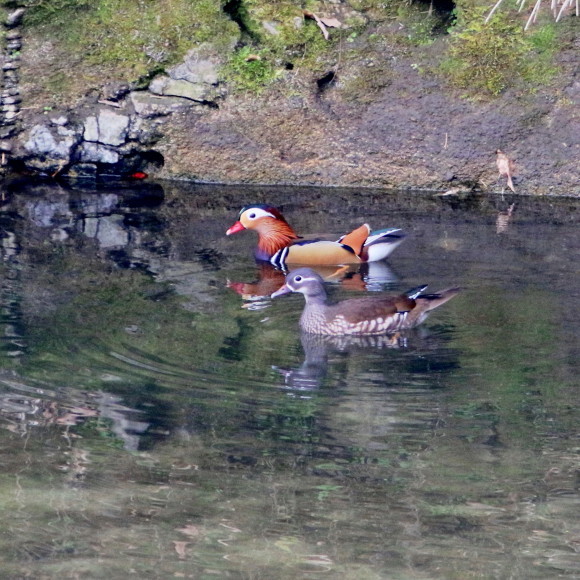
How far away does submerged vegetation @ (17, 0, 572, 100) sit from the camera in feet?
34.3

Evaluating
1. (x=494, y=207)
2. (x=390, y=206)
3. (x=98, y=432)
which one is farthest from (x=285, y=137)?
(x=98, y=432)

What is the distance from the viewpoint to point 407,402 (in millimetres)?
5395

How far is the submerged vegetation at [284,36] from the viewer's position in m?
10.5

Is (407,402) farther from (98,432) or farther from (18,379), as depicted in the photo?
(18,379)

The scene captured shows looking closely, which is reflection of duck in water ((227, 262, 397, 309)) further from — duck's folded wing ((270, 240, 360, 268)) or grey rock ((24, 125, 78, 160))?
grey rock ((24, 125, 78, 160))

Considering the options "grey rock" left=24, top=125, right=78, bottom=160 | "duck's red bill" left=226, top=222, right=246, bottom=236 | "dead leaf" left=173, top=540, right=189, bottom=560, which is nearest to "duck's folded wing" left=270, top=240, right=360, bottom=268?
"duck's red bill" left=226, top=222, right=246, bottom=236

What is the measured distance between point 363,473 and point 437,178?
6300mm

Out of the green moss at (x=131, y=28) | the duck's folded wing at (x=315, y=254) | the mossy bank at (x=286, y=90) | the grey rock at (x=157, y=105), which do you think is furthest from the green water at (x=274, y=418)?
the green moss at (x=131, y=28)

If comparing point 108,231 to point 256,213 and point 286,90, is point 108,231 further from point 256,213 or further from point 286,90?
point 286,90

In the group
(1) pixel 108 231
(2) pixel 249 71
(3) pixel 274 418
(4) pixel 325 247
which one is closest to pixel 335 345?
(3) pixel 274 418

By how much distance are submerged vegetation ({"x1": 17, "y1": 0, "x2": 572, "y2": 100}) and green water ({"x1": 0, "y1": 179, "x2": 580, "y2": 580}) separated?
2.42 meters

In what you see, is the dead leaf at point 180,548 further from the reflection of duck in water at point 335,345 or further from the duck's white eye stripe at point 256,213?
the duck's white eye stripe at point 256,213

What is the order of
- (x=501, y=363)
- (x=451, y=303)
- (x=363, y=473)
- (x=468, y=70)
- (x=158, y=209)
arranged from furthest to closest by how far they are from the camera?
(x=468, y=70) < (x=158, y=209) < (x=451, y=303) < (x=501, y=363) < (x=363, y=473)

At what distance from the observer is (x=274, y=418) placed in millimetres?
5199
